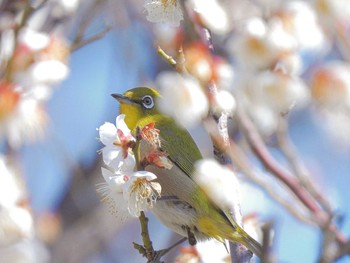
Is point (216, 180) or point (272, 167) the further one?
point (216, 180)

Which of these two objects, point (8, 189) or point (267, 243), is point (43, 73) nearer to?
point (8, 189)

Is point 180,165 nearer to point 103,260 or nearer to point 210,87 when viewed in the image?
point 210,87

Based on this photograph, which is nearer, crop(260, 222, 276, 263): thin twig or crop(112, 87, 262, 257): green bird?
crop(260, 222, 276, 263): thin twig

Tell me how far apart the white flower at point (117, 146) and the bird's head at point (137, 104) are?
4.27 feet

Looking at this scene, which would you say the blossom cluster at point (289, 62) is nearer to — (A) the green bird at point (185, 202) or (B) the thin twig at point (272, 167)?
(B) the thin twig at point (272, 167)

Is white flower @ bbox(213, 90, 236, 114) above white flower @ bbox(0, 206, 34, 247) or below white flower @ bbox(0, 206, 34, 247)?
below

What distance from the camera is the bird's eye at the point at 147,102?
12.1 ft

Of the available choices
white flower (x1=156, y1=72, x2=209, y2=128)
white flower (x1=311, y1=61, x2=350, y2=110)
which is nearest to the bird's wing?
white flower (x1=156, y1=72, x2=209, y2=128)

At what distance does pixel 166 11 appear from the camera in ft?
7.59

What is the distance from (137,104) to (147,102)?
54mm

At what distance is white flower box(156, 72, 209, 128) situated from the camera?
2084 mm

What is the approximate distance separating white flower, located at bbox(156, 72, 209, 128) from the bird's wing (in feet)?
3.81

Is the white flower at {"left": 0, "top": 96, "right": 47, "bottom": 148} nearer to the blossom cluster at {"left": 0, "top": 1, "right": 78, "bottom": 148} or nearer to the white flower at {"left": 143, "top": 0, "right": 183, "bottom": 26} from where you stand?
the blossom cluster at {"left": 0, "top": 1, "right": 78, "bottom": 148}

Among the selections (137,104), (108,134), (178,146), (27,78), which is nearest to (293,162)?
(108,134)
